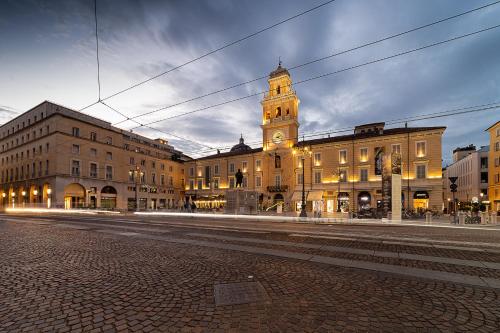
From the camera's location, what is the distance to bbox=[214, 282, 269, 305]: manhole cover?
4.17 metres

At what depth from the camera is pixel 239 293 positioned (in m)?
4.47

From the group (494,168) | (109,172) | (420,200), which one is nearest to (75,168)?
(109,172)

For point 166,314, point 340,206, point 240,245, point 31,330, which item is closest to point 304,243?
point 240,245

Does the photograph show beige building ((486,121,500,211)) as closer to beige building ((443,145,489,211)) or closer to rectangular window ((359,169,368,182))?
beige building ((443,145,489,211))

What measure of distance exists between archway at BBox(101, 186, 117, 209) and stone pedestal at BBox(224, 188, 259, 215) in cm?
2819

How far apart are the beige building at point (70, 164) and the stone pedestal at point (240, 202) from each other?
16837 millimetres

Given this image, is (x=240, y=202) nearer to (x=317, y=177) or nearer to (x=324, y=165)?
(x=317, y=177)

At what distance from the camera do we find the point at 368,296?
4.36 m

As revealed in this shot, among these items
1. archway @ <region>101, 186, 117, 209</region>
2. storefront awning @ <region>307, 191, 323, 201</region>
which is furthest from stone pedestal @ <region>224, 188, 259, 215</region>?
archway @ <region>101, 186, 117, 209</region>

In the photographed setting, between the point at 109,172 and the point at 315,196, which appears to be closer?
the point at 315,196

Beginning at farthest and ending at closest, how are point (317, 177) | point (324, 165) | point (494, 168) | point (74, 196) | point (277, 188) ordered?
point (494, 168) < point (277, 188) < point (74, 196) < point (317, 177) < point (324, 165)

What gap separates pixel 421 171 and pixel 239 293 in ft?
130

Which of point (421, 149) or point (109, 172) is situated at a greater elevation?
point (421, 149)

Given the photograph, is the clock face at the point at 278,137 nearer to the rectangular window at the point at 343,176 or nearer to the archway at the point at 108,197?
the rectangular window at the point at 343,176
